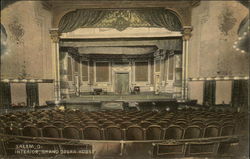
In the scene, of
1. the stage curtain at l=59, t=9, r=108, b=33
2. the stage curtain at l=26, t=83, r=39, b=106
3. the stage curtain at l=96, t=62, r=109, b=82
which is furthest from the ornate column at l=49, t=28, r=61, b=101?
the stage curtain at l=96, t=62, r=109, b=82

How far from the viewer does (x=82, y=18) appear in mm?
2617

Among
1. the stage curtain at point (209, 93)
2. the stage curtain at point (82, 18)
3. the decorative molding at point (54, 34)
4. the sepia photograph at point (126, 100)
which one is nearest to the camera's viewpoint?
the sepia photograph at point (126, 100)

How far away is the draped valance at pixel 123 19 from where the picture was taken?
102 inches

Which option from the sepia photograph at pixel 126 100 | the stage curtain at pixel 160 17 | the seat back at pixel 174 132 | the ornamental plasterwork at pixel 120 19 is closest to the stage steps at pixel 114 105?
the sepia photograph at pixel 126 100

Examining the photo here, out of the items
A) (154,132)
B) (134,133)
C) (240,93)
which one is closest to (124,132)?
(134,133)

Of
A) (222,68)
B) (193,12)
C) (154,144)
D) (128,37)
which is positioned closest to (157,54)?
(128,37)

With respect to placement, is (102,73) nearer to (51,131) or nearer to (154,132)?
(51,131)

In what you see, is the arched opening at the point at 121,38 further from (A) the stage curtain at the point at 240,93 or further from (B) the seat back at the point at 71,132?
(B) the seat back at the point at 71,132

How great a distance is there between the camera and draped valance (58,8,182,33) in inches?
102

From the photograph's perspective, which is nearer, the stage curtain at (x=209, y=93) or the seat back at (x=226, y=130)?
the seat back at (x=226, y=130)

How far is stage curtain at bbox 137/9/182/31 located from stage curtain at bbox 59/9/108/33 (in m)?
0.84

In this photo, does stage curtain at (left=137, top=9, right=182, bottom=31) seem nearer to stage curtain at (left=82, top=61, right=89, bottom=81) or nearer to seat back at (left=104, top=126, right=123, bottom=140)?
stage curtain at (left=82, top=61, right=89, bottom=81)

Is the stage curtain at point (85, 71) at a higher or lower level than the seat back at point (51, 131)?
higher

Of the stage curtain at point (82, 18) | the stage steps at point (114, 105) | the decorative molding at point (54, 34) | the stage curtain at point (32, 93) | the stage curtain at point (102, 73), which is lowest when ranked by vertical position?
the stage steps at point (114, 105)
